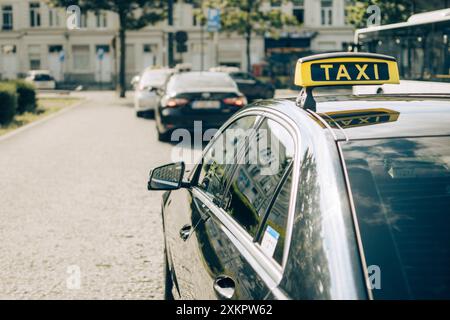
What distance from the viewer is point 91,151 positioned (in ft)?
47.8

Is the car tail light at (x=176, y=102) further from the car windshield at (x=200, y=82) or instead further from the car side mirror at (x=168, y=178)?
the car side mirror at (x=168, y=178)

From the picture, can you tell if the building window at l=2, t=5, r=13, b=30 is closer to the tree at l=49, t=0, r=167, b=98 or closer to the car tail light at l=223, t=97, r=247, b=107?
the tree at l=49, t=0, r=167, b=98

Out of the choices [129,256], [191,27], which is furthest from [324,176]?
[191,27]

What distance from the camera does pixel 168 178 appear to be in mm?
4020

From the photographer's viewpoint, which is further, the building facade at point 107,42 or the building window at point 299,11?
the building facade at point 107,42

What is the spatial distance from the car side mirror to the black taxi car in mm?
508

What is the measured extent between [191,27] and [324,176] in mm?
64835

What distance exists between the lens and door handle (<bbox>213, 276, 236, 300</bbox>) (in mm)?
2400

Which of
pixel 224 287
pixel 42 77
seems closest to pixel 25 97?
pixel 224 287

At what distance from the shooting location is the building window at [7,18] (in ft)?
222

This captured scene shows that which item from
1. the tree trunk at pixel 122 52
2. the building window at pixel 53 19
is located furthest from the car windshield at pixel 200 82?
the building window at pixel 53 19

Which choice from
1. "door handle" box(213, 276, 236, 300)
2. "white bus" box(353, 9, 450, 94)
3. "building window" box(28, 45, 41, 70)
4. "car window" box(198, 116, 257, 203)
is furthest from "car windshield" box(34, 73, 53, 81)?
"door handle" box(213, 276, 236, 300)

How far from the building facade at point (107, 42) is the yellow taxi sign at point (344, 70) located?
61558 mm
